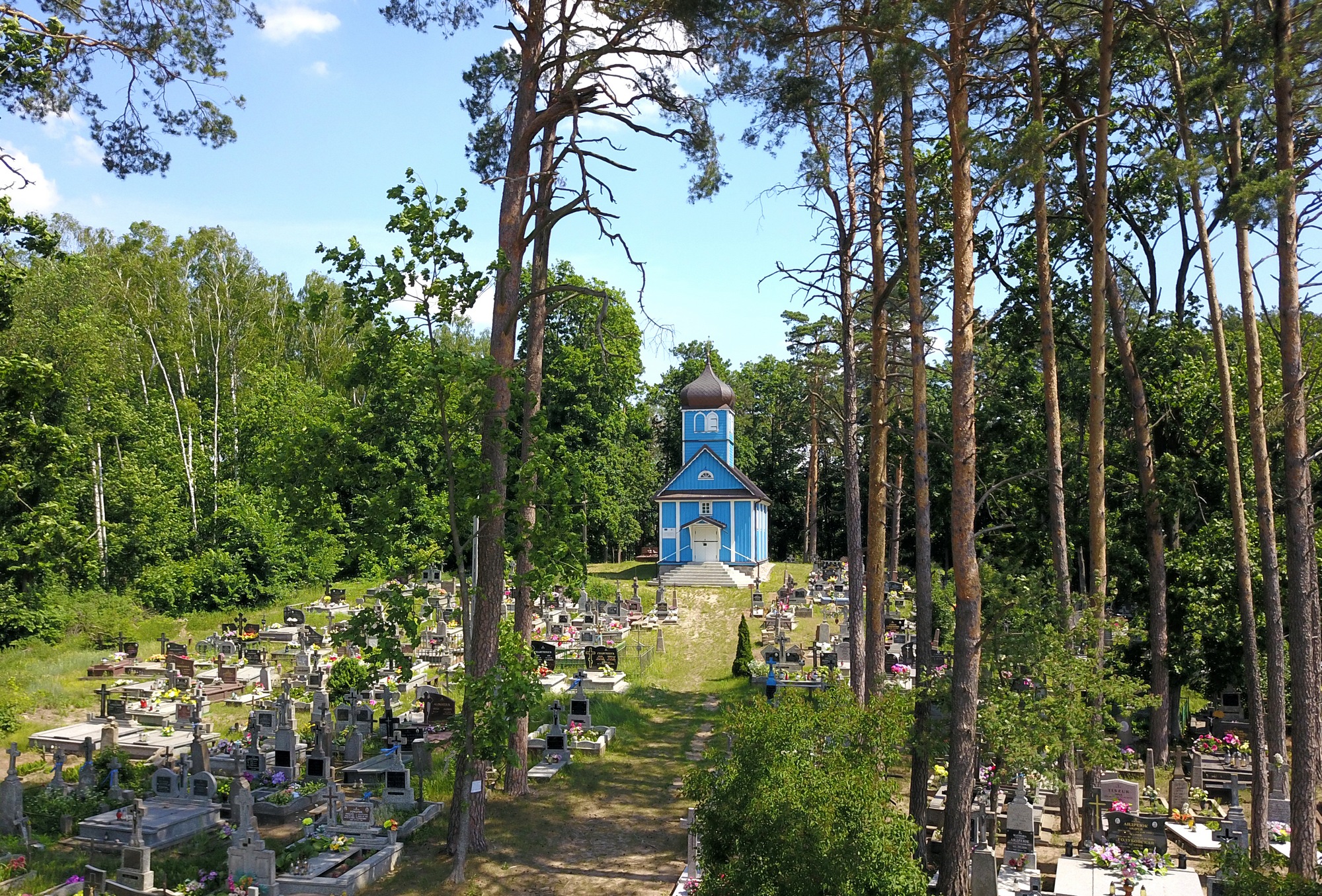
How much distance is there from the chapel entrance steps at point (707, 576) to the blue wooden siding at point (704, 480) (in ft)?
8.29

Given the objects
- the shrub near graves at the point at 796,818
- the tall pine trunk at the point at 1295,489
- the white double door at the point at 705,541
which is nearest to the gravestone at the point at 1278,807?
the tall pine trunk at the point at 1295,489

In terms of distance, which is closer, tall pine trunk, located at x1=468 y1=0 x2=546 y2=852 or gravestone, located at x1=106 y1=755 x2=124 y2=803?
tall pine trunk, located at x1=468 y1=0 x2=546 y2=852

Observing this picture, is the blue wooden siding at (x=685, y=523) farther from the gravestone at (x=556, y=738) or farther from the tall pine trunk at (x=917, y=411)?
the tall pine trunk at (x=917, y=411)

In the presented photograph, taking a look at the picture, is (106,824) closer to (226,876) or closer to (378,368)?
(226,876)

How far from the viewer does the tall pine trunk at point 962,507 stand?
9766mm

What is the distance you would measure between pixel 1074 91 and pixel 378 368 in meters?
12.5

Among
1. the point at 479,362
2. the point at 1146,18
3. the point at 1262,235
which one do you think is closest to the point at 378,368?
the point at 479,362

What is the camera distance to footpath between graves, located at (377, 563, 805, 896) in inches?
437

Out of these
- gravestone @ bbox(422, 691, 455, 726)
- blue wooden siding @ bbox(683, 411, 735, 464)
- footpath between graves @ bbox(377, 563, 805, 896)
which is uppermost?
blue wooden siding @ bbox(683, 411, 735, 464)

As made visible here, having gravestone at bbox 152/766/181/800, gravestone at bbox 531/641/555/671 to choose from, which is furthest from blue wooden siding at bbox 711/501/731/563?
gravestone at bbox 152/766/181/800

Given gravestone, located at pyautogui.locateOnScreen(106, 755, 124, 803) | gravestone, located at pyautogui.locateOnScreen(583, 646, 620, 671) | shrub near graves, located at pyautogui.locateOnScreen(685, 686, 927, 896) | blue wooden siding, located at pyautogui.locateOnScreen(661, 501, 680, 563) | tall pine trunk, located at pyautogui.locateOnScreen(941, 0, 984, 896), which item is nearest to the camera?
shrub near graves, located at pyautogui.locateOnScreen(685, 686, 927, 896)

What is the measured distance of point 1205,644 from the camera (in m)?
17.2

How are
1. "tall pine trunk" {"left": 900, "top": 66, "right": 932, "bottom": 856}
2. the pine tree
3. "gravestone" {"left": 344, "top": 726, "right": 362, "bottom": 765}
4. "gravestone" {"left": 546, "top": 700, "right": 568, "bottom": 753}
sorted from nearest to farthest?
"tall pine trunk" {"left": 900, "top": 66, "right": 932, "bottom": 856} → "gravestone" {"left": 344, "top": 726, "right": 362, "bottom": 765} → "gravestone" {"left": 546, "top": 700, "right": 568, "bottom": 753} → the pine tree

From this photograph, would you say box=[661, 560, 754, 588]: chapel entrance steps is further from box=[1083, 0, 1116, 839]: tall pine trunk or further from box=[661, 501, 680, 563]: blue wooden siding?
box=[1083, 0, 1116, 839]: tall pine trunk
